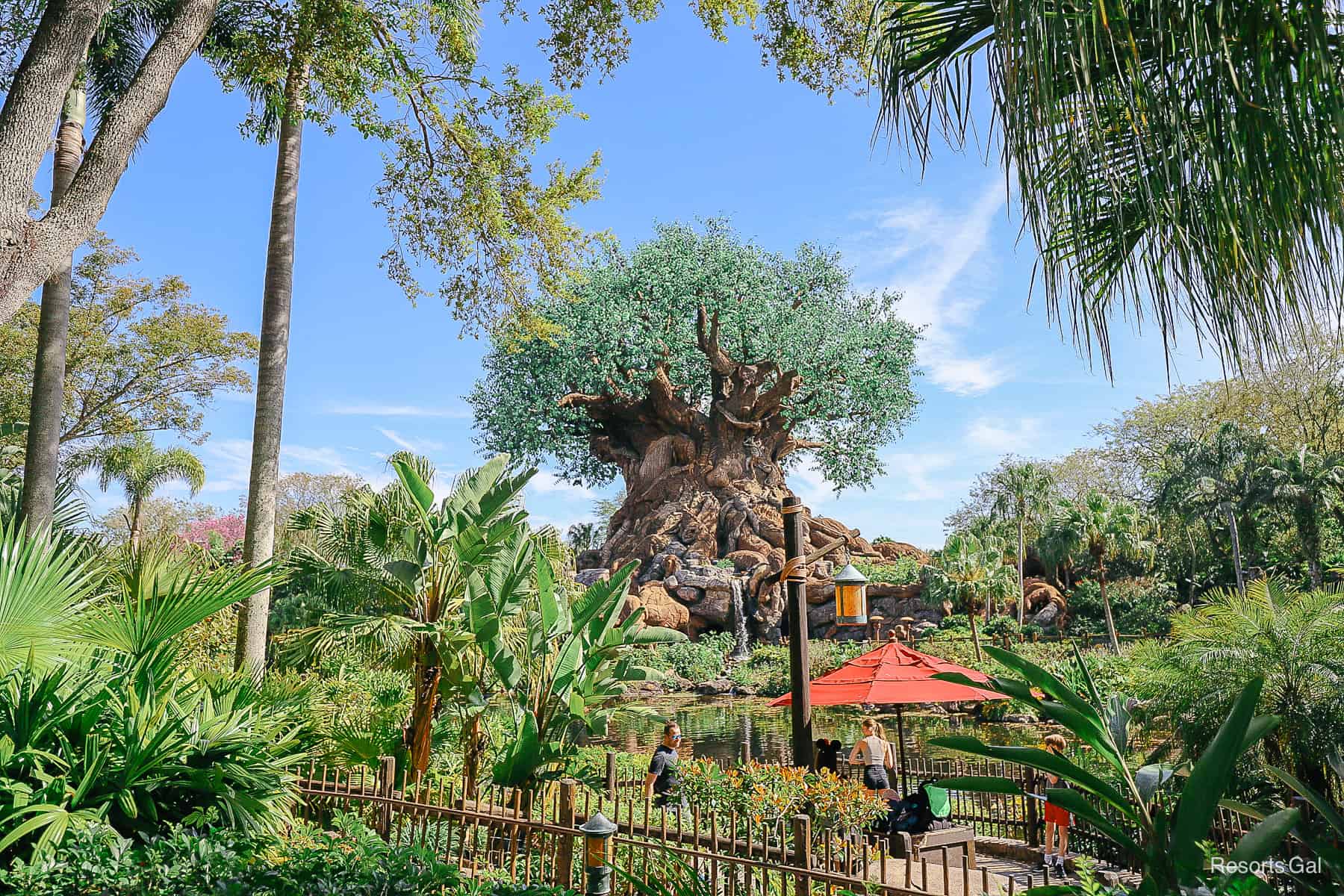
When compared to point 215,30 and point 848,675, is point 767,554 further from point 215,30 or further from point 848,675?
point 215,30

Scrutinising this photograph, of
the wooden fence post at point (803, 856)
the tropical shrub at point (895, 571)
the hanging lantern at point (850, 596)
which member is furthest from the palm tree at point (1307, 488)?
the wooden fence post at point (803, 856)

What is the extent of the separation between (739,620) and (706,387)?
33.3ft

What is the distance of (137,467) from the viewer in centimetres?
2573

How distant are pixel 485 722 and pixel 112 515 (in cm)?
3638

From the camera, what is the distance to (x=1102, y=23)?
3.02 metres

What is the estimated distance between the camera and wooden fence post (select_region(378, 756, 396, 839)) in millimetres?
6816

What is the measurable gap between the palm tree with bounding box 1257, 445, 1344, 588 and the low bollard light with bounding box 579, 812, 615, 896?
34.6 m

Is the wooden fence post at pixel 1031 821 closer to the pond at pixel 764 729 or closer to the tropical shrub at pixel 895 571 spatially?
the pond at pixel 764 729

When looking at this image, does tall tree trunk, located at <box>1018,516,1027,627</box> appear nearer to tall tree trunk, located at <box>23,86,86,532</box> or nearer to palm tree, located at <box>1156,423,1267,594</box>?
palm tree, located at <box>1156,423,1267,594</box>

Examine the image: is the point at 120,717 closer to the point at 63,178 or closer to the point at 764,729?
the point at 63,178

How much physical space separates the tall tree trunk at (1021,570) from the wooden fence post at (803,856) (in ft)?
99.4

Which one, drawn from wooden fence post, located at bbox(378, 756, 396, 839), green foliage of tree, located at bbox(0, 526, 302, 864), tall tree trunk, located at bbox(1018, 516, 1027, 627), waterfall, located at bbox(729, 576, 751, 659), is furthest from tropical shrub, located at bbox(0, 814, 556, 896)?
tall tree trunk, located at bbox(1018, 516, 1027, 627)

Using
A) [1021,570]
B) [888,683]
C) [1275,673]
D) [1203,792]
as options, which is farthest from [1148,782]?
[1021,570]

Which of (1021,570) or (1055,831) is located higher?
(1021,570)
